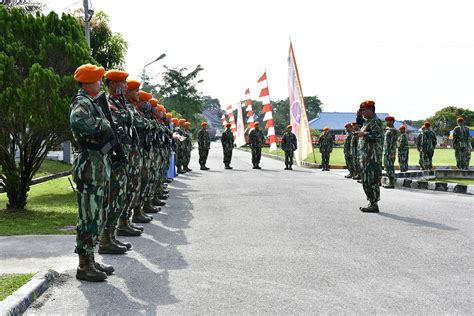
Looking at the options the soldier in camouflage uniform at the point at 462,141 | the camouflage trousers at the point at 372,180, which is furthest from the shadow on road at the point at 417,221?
the soldier in camouflage uniform at the point at 462,141

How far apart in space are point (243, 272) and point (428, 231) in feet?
11.9

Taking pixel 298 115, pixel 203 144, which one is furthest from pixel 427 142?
pixel 203 144

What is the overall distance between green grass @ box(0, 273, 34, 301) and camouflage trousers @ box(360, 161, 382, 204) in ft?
21.4

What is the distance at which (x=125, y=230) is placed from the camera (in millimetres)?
7242

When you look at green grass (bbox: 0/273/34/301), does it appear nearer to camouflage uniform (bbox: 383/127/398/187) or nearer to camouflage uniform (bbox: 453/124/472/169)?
camouflage uniform (bbox: 383/127/398/187)

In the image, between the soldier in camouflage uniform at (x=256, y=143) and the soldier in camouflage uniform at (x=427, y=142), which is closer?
the soldier in camouflage uniform at (x=427, y=142)

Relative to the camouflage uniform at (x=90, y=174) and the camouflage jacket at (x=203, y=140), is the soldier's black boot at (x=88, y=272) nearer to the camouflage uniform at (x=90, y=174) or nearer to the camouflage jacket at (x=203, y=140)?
the camouflage uniform at (x=90, y=174)

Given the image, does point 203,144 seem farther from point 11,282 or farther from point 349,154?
point 11,282

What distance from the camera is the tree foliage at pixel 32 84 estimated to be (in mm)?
8414

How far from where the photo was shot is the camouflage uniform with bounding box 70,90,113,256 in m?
4.96

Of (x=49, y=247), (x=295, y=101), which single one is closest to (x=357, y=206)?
(x=49, y=247)

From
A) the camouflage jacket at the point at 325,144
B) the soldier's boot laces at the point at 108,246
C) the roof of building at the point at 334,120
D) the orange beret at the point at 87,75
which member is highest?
the roof of building at the point at 334,120

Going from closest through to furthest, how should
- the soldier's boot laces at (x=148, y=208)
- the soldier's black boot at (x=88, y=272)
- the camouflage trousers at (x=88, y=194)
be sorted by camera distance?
the soldier's black boot at (x=88, y=272)
the camouflage trousers at (x=88, y=194)
the soldier's boot laces at (x=148, y=208)

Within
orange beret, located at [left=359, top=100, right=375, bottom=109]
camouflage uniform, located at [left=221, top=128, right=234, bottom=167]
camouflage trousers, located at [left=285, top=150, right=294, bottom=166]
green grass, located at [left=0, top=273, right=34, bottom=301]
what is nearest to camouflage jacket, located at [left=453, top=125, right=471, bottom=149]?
camouflage trousers, located at [left=285, top=150, right=294, bottom=166]
